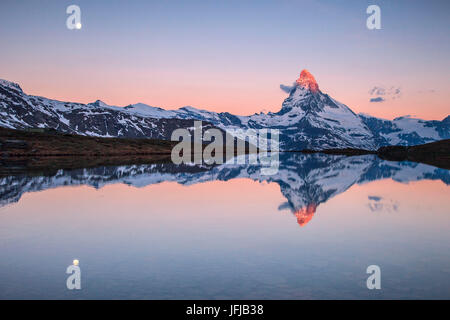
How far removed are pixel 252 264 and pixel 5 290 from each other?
31.1 feet

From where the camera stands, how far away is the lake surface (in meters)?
14.2

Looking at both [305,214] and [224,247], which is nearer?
[224,247]

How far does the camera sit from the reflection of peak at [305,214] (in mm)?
27297

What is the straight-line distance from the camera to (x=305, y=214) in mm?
30594

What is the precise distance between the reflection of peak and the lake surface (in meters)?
0.08

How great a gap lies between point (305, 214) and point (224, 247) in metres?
12.3

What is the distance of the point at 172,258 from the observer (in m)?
17.9

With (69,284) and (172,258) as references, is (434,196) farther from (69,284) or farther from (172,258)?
(69,284)

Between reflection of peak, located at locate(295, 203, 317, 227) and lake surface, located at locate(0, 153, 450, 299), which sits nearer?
lake surface, located at locate(0, 153, 450, 299)

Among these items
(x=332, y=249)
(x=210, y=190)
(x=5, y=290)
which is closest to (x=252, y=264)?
(x=332, y=249)

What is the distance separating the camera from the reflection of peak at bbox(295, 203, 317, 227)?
2730 cm

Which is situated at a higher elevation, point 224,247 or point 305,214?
point 305,214

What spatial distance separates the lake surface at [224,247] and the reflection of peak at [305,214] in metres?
0.08

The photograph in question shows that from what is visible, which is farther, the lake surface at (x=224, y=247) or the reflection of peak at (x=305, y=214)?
the reflection of peak at (x=305, y=214)
